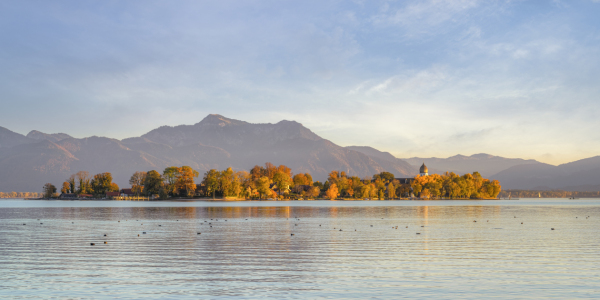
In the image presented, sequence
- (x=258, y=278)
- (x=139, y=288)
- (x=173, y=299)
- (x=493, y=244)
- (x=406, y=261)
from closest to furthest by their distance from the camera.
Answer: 1. (x=173, y=299)
2. (x=139, y=288)
3. (x=258, y=278)
4. (x=406, y=261)
5. (x=493, y=244)

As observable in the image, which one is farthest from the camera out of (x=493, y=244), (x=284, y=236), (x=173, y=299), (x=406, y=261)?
(x=284, y=236)

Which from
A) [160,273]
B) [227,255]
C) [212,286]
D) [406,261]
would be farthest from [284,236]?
[212,286]

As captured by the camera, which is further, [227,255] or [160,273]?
[227,255]

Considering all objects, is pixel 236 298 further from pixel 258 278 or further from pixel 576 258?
pixel 576 258

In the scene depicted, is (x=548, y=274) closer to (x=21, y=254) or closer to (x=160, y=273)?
(x=160, y=273)

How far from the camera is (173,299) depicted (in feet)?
58.3

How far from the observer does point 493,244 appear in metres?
36.4

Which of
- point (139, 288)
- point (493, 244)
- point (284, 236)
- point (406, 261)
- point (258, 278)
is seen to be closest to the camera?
point (139, 288)

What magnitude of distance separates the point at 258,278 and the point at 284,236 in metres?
21.1

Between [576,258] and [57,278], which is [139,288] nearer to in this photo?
[57,278]

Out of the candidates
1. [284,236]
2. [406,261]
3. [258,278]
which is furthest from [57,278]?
[284,236]

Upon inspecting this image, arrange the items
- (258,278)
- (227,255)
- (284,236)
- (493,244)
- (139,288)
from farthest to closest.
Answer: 1. (284,236)
2. (493,244)
3. (227,255)
4. (258,278)
5. (139,288)

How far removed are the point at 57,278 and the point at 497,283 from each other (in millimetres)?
19871

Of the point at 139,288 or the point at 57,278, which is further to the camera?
the point at 57,278
